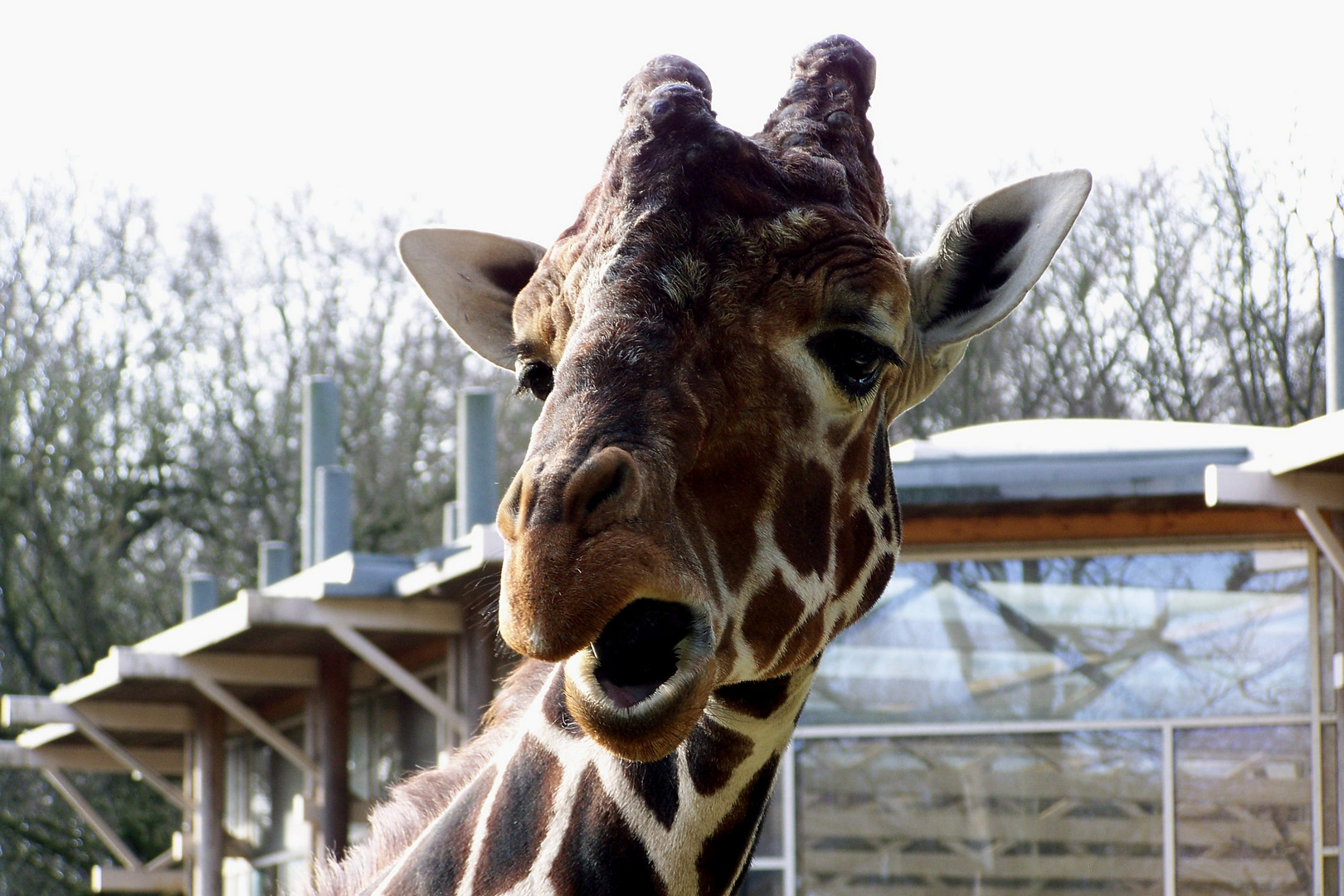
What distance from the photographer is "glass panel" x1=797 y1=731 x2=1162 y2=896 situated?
9.98m

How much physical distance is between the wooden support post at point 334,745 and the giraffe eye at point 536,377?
1004 centimetres

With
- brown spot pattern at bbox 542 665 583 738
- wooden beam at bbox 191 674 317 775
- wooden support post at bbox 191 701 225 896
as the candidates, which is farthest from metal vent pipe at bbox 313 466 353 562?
brown spot pattern at bbox 542 665 583 738

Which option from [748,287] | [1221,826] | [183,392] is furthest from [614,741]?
[183,392]

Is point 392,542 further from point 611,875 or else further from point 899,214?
point 611,875

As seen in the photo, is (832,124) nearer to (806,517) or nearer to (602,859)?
(806,517)

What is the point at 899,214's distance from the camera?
76.5 feet

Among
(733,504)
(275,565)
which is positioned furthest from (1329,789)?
(275,565)

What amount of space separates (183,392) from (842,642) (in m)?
15.6

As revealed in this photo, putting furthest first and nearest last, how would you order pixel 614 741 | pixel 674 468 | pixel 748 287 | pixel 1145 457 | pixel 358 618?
pixel 358 618
pixel 1145 457
pixel 748 287
pixel 674 468
pixel 614 741

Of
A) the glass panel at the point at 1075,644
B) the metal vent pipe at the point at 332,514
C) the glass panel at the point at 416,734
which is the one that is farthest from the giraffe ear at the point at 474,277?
the glass panel at the point at 416,734

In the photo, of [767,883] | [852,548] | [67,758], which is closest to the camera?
[852,548]

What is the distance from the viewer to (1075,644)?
33.7ft

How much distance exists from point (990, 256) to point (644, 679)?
1102 mm

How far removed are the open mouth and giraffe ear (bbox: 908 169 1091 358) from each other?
865mm
